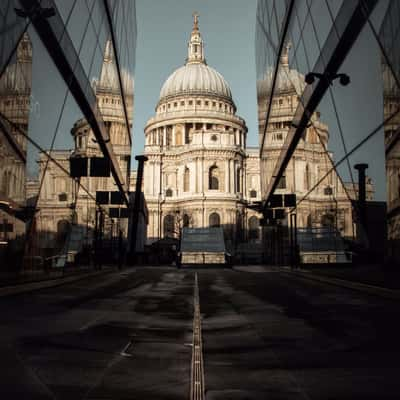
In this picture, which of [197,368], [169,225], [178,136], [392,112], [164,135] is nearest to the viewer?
[197,368]

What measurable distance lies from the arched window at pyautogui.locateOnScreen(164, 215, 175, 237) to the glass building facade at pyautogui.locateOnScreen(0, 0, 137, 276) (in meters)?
74.1

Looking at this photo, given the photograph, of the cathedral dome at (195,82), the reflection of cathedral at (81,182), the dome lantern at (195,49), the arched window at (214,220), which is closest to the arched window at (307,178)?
the reflection of cathedral at (81,182)

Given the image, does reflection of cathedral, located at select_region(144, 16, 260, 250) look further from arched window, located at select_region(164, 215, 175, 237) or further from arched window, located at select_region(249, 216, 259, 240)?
arched window, located at select_region(249, 216, 259, 240)

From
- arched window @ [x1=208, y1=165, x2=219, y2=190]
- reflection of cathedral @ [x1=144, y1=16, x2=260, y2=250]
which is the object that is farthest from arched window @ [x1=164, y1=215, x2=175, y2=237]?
arched window @ [x1=208, y1=165, x2=219, y2=190]

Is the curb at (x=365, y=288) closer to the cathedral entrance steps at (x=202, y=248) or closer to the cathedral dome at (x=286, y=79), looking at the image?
the cathedral dome at (x=286, y=79)

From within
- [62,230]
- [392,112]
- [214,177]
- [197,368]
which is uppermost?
[214,177]

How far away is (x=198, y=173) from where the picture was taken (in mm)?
99250

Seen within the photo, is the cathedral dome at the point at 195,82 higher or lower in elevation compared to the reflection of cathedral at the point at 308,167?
higher

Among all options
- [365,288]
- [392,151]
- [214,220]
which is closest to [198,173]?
[214,220]

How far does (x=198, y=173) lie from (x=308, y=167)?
7966cm

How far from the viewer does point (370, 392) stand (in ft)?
10.8

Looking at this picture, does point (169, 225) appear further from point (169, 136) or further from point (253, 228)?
point (169, 136)

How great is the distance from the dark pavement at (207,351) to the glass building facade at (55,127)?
284cm

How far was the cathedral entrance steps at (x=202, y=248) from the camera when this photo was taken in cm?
4312
